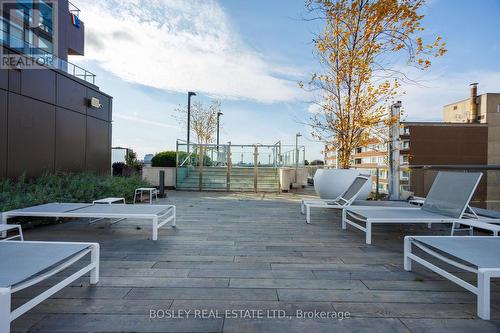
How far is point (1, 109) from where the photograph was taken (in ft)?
20.1

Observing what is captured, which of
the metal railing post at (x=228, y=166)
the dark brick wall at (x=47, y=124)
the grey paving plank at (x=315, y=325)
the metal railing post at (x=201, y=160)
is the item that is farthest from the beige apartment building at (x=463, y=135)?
the grey paving plank at (x=315, y=325)

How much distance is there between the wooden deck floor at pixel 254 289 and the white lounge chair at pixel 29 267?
0.19 meters

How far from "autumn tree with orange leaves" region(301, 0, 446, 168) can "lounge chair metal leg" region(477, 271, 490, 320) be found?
562 centimetres

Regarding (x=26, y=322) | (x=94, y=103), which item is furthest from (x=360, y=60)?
(x=94, y=103)

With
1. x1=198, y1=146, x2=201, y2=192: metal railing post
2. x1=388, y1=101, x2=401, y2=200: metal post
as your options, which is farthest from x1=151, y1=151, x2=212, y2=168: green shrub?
x1=388, y1=101, x2=401, y2=200: metal post

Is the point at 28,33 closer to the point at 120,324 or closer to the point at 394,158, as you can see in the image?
the point at 120,324

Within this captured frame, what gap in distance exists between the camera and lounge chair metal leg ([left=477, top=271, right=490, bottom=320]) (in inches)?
71.5

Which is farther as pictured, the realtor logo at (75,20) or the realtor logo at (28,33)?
the realtor logo at (75,20)

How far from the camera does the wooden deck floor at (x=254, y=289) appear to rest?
178 cm

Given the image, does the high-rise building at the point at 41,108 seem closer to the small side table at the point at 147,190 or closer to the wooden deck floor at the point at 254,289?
the small side table at the point at 147,190

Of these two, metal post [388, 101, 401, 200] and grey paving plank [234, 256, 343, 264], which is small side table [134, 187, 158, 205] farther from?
metal post [388, 101, 401, 200]

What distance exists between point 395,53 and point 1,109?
8.69 meters

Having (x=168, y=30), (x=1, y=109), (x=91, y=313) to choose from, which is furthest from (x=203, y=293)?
(x=168, y=30)

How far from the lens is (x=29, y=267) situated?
1763 mm
